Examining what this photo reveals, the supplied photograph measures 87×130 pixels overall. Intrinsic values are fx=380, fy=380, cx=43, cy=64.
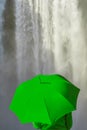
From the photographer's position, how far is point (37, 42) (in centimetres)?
506

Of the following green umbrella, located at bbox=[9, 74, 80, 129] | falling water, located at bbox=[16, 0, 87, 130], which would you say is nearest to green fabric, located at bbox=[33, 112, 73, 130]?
green umbrella, located at bbox=[9, 74, 80, 129]

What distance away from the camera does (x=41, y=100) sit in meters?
1.07

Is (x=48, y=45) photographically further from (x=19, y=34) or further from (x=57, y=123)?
(x=57, y=123)

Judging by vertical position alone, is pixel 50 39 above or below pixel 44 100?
below

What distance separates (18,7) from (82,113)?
1657mm

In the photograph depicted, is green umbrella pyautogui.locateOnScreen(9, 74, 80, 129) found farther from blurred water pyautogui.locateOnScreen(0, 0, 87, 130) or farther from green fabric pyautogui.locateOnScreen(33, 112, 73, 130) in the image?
blurred water pyautogui.locateOnScreen(0, 0, 87, 130)

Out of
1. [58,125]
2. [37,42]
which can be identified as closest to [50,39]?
[37,42]

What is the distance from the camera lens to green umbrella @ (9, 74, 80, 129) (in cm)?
107

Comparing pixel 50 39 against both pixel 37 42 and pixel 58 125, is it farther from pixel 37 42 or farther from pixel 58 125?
pixel 58 125

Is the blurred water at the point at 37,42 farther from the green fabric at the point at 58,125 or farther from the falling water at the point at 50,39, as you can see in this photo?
the green fabric at the point at 58,125

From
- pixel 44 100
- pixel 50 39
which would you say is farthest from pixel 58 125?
pixel 50 39

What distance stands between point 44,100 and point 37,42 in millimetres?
4015

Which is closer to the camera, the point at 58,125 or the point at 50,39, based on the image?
the point at 58,125

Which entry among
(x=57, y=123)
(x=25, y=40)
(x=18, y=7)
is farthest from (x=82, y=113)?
(x=57, y=123)
